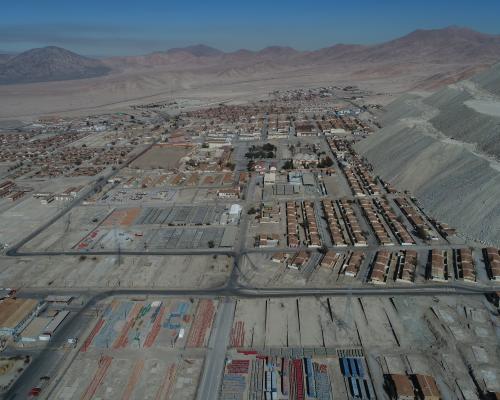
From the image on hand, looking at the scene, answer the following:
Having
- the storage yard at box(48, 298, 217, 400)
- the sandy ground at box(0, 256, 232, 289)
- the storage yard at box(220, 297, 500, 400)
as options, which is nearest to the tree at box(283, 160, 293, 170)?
the sandy ground at box(0, 256, 232, 289)

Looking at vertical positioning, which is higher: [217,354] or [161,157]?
[161,157]

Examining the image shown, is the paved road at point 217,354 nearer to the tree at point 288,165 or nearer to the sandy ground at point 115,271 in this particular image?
the sandy ground at point 115,271

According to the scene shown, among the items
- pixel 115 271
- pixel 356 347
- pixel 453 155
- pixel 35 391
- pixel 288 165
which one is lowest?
pixel 35 391

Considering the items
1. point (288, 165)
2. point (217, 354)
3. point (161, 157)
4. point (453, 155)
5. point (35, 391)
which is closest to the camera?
point (35, 391)

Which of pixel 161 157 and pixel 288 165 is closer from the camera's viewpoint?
pixel 288 165

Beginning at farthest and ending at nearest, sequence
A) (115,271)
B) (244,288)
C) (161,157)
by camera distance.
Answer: (161,157) → (115,271) → (244,288)

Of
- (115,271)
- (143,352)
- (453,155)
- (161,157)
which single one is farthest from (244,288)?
(161,157)

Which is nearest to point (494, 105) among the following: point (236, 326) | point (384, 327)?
point (384, 327)

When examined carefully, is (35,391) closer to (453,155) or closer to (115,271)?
(115,271)

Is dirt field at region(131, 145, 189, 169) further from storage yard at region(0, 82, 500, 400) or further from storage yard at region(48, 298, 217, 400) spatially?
storage yard at region(48, 298, 217, 400)

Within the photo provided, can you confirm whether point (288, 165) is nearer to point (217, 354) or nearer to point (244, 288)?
point (244, 288)
